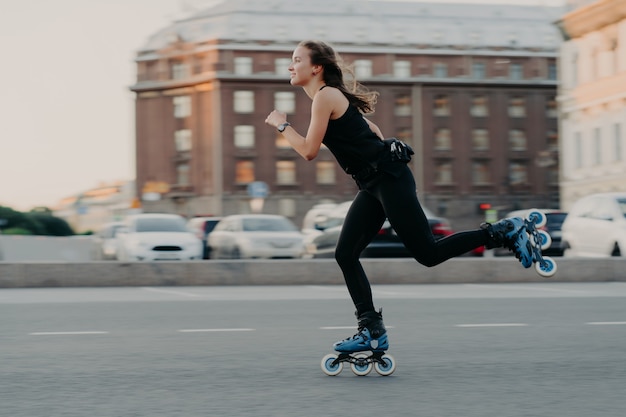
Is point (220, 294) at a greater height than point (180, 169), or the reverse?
point (180, 169)

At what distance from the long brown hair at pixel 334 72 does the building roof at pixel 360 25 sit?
3053 inches

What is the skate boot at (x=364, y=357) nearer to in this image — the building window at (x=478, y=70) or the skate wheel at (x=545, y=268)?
the skate wheel at (x=545, y=268)

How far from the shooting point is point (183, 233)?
1055 inches

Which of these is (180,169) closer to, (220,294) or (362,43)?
(362,43)

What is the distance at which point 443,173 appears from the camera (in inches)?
3386

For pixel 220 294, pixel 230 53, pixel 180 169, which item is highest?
pixel 230 53

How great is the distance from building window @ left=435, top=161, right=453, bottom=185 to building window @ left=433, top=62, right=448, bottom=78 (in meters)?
6.71

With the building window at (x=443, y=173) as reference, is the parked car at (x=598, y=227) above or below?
below

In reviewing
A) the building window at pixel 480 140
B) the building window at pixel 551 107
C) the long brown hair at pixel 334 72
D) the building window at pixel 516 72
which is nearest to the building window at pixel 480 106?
the building window at pixel 480 140

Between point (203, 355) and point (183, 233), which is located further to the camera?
point (183, 233)

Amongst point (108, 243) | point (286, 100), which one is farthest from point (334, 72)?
point (286, 100)

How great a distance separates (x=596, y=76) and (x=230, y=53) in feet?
107

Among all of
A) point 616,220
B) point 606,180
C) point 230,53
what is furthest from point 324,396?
point 230,53

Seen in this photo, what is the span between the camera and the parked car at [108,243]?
34.8 meters
